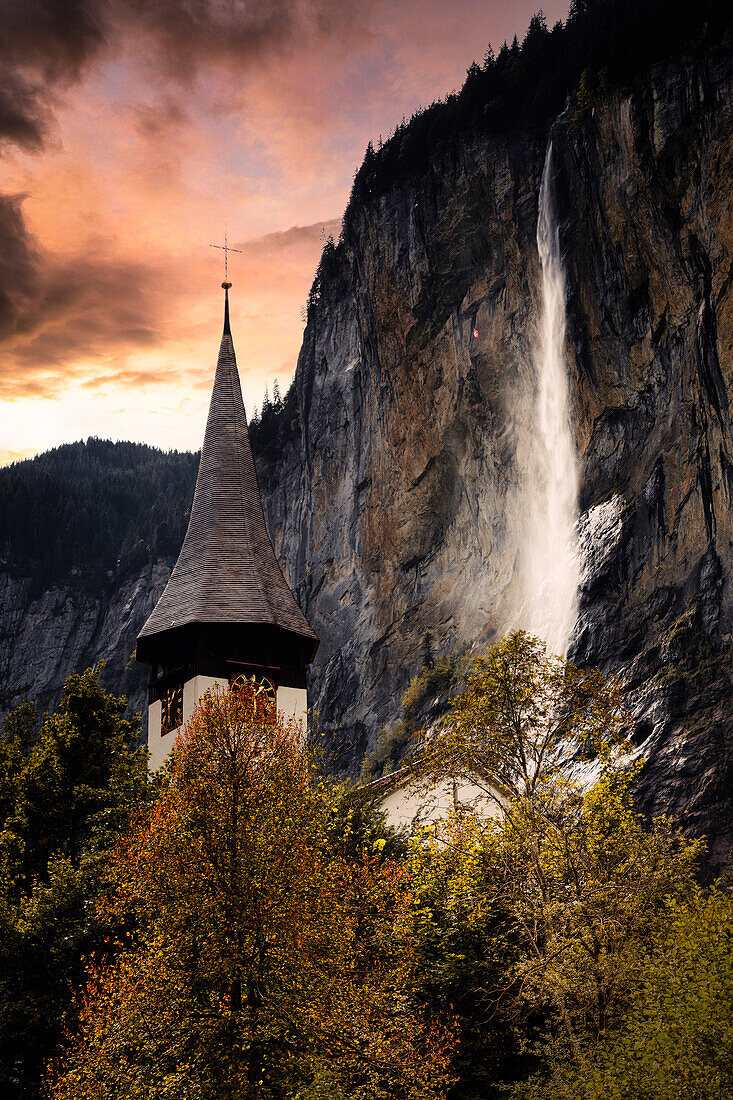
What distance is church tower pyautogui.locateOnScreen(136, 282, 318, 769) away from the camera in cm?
3002

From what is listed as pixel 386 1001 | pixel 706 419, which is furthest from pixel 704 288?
pixel 386 1001

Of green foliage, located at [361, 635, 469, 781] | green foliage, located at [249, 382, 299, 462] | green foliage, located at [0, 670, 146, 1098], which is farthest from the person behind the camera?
green foliage, located at [249, 382, 299, 462]

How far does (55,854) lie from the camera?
73.5 feet

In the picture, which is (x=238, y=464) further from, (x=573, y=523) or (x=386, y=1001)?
(x=386, y=1001)

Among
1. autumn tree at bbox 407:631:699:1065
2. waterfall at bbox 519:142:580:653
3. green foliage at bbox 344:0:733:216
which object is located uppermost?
green foliage at bbox 344:0:733:216

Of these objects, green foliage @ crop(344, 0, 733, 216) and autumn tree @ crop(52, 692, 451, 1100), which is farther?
green foliage @ crop(344, 0, 733, 216)

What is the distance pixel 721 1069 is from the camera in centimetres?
1359

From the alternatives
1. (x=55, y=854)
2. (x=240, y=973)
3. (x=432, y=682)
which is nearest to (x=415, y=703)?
(x=432, y=682)

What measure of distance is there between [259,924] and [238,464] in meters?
22.8

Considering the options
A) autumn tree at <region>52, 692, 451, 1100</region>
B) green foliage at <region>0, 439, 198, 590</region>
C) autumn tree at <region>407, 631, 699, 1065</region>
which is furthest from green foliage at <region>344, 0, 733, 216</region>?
green foliage at <region>0, 439, 198, 590</region>

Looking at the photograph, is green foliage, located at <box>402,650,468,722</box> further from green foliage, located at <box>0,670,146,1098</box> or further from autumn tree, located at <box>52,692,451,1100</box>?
autumn tree, located at <box>52,692,451,1100</box>

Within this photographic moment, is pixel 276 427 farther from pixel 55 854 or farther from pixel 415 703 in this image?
pixel 55 854

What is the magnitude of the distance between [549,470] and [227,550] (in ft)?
62.5

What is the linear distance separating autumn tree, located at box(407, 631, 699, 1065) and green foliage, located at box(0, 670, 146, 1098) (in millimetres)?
6492
